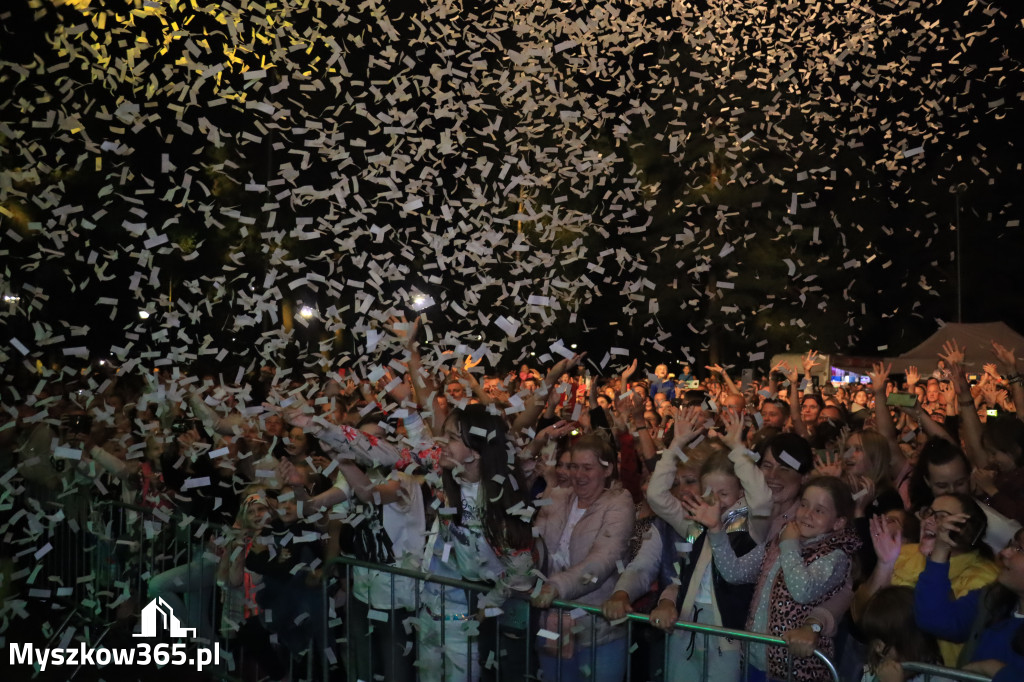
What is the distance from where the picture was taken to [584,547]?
5.32 m

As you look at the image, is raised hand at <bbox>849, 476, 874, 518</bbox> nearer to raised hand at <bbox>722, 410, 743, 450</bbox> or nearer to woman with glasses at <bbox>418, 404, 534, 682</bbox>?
raised hand at <bbox>722, 410, 743, 450</bbox>

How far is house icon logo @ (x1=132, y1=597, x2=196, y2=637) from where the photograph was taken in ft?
22.1

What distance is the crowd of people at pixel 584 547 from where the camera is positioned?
4488mm

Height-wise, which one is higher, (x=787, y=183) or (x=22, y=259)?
(x=787, y=183)

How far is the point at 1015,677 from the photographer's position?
3672mm

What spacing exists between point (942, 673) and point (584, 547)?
1.94 m

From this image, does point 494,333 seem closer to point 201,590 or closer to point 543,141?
point 543,141

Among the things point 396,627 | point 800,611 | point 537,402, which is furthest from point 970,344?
point 396,627

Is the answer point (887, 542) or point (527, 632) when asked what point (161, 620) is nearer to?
point (527, 632)

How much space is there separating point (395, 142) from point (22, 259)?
8018 mm

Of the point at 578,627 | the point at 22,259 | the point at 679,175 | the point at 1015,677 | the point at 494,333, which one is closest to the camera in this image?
the point at 1015,677

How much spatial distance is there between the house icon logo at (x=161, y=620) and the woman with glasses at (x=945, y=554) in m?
4.11

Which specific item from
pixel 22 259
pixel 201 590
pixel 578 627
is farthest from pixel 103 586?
pixel 22 259

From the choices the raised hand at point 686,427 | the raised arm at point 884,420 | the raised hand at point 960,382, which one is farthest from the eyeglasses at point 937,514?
the raised hand at point 960,382
